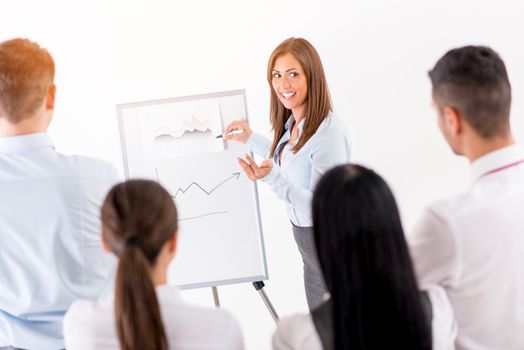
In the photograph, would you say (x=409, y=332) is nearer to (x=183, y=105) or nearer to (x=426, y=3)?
(x=183, y=105)

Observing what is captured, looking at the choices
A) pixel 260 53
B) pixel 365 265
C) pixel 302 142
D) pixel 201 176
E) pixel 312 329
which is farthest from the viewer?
pixel 260 53

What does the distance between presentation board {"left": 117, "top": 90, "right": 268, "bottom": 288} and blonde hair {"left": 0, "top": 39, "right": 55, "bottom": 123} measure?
86 cm

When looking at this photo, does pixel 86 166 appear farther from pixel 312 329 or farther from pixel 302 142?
pixel 302 142

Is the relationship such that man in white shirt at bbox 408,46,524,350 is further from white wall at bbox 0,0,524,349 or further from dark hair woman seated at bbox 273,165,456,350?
white wall at bbox 0,0,524,349

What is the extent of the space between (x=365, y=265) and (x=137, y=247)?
0.43m

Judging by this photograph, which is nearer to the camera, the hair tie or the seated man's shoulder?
the hair tie

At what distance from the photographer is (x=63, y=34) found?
314 centimetres

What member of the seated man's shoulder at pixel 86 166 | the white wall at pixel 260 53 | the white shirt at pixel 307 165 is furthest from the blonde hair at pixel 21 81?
the white wall at pixel 260 53

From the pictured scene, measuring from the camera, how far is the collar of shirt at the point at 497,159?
1.36m

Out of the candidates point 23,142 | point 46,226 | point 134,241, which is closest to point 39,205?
point 46,226

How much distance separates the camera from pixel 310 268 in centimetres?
243

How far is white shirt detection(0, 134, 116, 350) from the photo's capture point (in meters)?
1.51

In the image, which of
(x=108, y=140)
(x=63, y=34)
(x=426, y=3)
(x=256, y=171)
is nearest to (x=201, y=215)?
(x=256, y=171)

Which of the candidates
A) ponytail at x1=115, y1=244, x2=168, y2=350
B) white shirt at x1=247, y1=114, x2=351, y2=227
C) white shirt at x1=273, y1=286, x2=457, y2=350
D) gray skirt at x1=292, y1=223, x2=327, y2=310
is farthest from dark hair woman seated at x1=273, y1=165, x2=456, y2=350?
gray skirt at x1=292, y1=223, x2=327, y2=310
